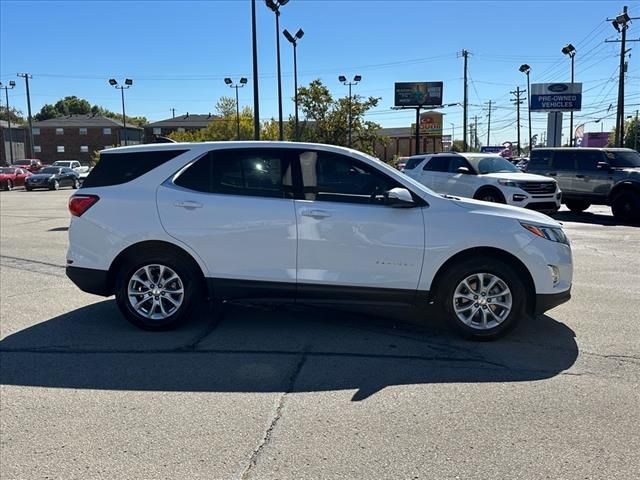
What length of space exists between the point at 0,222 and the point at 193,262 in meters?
12.9

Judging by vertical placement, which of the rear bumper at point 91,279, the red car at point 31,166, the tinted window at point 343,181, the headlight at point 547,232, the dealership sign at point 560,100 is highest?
the dealership sign at point 560,100

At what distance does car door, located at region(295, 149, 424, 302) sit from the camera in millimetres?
5105

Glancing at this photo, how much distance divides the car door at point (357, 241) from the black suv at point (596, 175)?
12.3m

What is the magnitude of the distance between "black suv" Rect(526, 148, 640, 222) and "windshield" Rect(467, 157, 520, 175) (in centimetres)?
252

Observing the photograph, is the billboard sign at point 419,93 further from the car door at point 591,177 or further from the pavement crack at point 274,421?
the pavement crack at point 274,421

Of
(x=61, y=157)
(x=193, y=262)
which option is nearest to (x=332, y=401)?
(x=193, y=262)

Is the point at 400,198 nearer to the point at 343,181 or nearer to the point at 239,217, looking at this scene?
the point at 343,181

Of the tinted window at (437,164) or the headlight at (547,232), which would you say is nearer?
the headlight at (547,232)

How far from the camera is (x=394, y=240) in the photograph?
5.10m

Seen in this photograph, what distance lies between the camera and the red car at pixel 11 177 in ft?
126

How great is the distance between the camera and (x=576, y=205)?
18.0 m

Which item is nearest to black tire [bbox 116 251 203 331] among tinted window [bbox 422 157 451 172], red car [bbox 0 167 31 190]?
tinted window [bbox 422 157 451 172]

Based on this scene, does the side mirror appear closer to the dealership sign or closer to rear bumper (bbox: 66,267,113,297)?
rear bumper (bbox: 66,267,113,297)

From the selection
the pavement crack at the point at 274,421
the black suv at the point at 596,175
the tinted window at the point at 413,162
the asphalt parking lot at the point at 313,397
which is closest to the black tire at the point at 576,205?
the black suv at the point at 596,175
